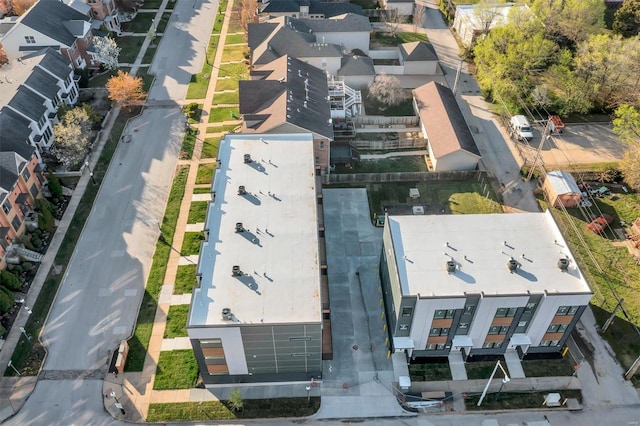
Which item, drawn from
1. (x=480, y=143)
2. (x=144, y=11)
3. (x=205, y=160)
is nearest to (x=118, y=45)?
(x=144, y=11)

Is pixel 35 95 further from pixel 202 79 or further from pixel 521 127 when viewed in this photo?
pixel 521 127

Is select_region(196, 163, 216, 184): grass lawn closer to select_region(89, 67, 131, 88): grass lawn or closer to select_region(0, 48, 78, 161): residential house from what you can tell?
select_region(0, 48, 78, 161): residential house

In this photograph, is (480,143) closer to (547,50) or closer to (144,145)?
(547,50)

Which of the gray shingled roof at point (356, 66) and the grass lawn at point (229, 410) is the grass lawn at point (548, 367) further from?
the gray shingled roof at point (356, 66)

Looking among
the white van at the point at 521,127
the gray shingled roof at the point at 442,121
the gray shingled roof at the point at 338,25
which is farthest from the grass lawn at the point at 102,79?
the white van at the point at 521,127

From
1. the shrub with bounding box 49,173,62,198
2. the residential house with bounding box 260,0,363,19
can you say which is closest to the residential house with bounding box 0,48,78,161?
the shrub with bounding box 49,173,62,198

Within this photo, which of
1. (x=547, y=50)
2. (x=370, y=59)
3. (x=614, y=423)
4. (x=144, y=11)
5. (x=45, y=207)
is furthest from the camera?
(x=144, y=11)
